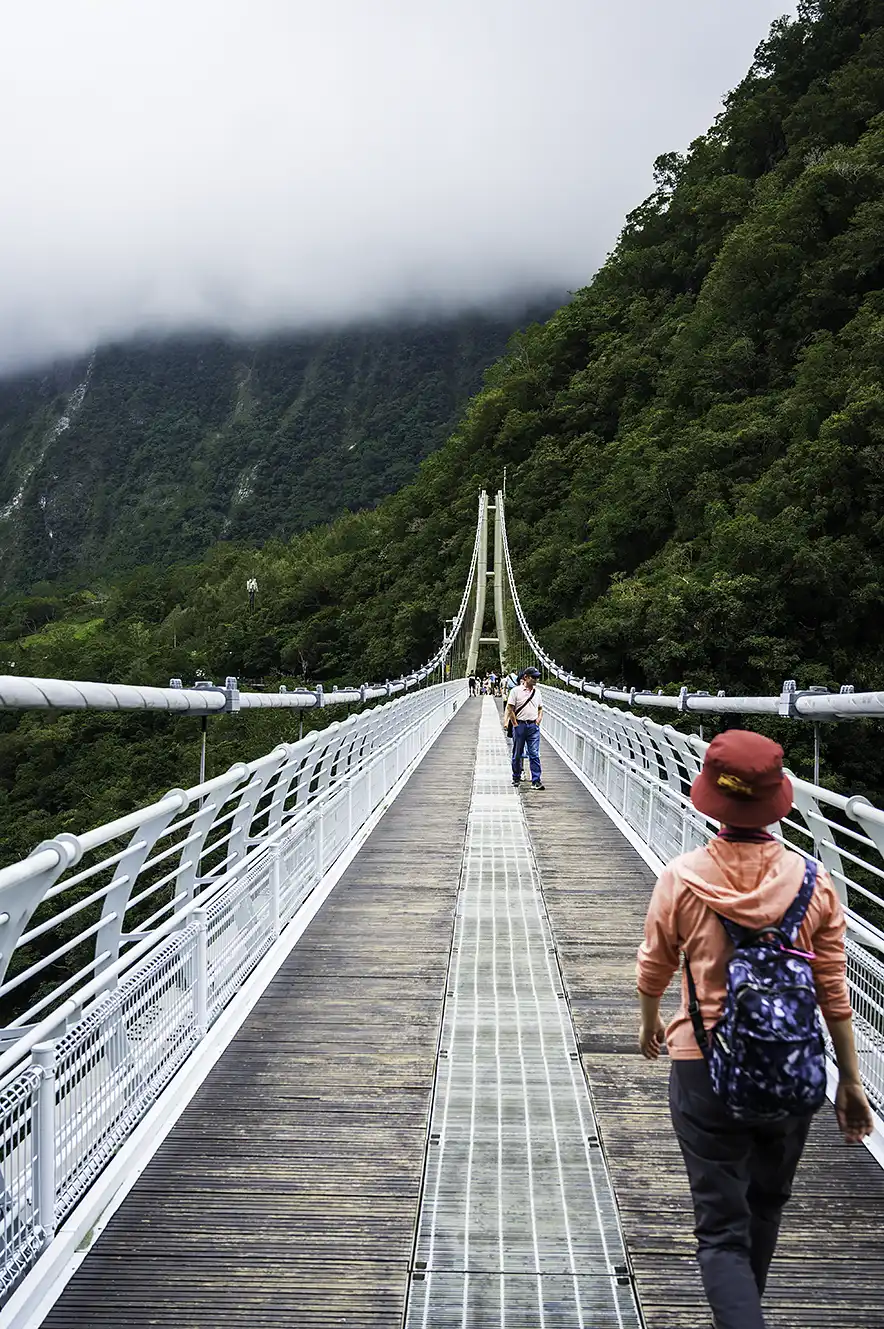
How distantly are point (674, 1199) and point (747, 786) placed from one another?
1.70 metres

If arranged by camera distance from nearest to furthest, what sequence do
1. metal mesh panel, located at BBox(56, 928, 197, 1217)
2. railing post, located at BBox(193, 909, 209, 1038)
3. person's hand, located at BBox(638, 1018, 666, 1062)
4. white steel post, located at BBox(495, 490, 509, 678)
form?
1. person's hand, located at BBox(638, 1018, 666, 1062)
2. metal mesh panel, located at BBox(56, 928, 197, 1217)
3. railing post, located at BBox(193, 909, 209, 1038)
4. white steel post, located at BBox(495, 490, 509, 678)

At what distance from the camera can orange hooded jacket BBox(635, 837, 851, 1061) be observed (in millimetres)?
2088

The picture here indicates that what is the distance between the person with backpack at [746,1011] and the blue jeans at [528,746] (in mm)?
9841

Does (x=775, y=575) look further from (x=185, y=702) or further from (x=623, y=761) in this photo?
(x=185, y=702)

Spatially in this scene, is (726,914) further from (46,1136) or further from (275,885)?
(275,885)

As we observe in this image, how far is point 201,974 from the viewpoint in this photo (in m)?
4.08

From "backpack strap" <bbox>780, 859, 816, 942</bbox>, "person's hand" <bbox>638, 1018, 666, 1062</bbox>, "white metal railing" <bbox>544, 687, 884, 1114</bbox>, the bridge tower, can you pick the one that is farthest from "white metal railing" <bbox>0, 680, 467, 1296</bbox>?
the bridge tower

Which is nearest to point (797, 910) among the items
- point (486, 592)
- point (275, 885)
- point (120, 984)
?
point (120, 984)

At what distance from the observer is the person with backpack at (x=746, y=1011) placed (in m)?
1.95

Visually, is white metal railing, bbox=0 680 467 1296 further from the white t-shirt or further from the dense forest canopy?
the dense forest canopy

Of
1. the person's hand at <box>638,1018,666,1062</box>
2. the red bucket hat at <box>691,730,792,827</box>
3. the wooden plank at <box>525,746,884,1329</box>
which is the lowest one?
the wooden plank at <box>525,746,884,1329</box>

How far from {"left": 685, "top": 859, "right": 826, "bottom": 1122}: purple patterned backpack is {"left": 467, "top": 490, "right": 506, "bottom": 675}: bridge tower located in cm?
5332

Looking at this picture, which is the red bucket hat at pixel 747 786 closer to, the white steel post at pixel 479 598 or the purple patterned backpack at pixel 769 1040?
the purple patterned backpack at pixel 769 1040

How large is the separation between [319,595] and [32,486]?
127m
